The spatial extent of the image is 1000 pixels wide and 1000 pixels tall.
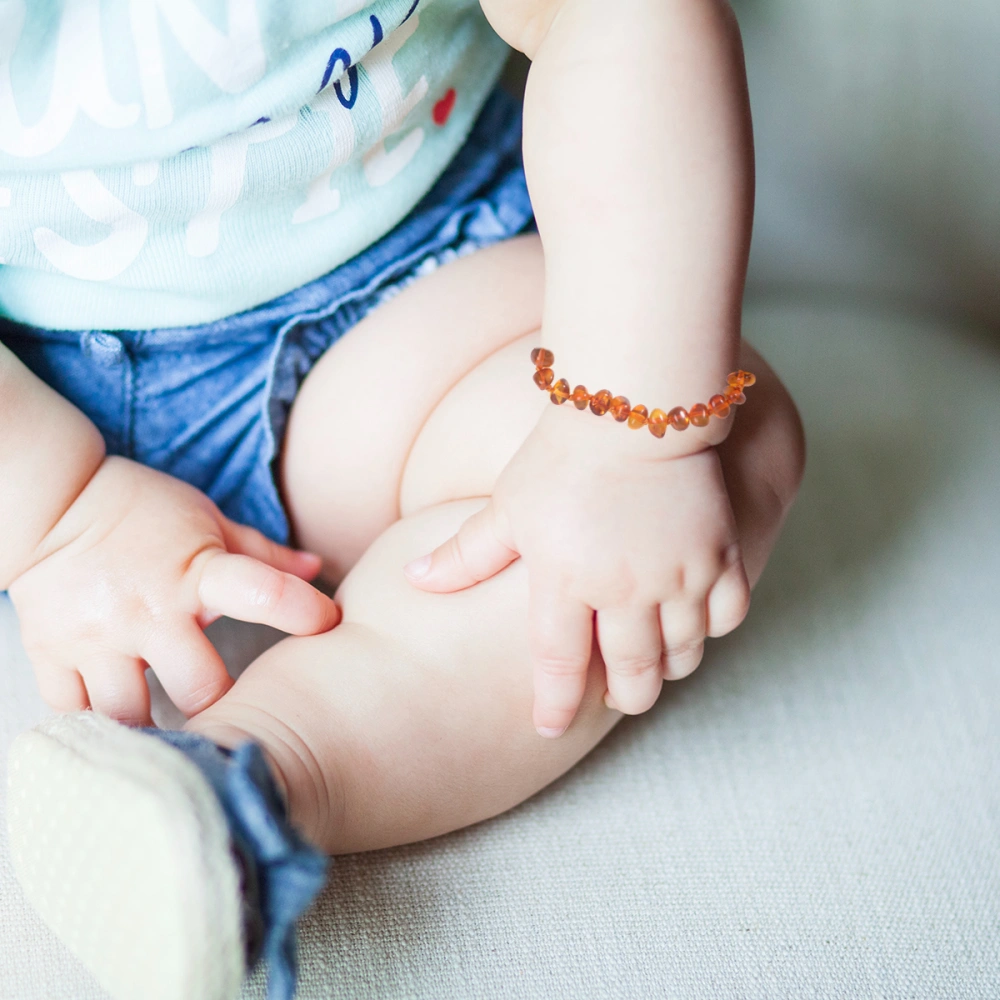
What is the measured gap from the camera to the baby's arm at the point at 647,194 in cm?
45

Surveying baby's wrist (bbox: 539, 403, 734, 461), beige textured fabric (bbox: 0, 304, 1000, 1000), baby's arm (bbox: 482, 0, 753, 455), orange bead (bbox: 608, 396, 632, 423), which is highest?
baby's arm (bbox: 482, 0, 753, 455)

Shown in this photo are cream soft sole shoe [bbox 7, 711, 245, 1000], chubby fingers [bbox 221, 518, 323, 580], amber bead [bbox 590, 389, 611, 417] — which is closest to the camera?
cream soft sole shoe [bbox 7, 711, 245, 1000]

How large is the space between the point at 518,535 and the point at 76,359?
319mm

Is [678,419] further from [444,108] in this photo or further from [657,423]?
[444,108]

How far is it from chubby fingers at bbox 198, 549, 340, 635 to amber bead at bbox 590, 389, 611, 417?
0.18 meters

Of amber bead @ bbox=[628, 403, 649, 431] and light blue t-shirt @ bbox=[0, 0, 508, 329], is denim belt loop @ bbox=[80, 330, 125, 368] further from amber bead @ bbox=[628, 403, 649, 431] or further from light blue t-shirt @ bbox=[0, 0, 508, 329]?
amber bead @ bbox=[628, 403, 649, 431]

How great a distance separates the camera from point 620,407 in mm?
458

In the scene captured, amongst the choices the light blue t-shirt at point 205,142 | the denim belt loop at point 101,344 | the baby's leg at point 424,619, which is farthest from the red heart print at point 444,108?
the denim belt loop at point 101,344

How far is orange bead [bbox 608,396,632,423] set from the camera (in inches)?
18.0

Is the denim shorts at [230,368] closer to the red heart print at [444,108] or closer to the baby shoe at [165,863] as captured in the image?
the red heart print at [444,108]

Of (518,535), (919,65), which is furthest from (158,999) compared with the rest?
(919,65)

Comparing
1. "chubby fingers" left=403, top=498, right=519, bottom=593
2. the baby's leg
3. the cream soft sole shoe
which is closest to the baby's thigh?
the baby's leg

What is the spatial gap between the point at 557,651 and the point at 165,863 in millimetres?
201

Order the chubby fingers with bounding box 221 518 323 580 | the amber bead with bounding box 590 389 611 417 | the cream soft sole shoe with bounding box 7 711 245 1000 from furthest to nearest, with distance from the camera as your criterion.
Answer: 1. the chubby fingers with bounding box 221 518 323 580
2. the amber bead with bounding box 590 389 611 417
3. the cream soft sole shoe with bounding box 7 711 245 1000
